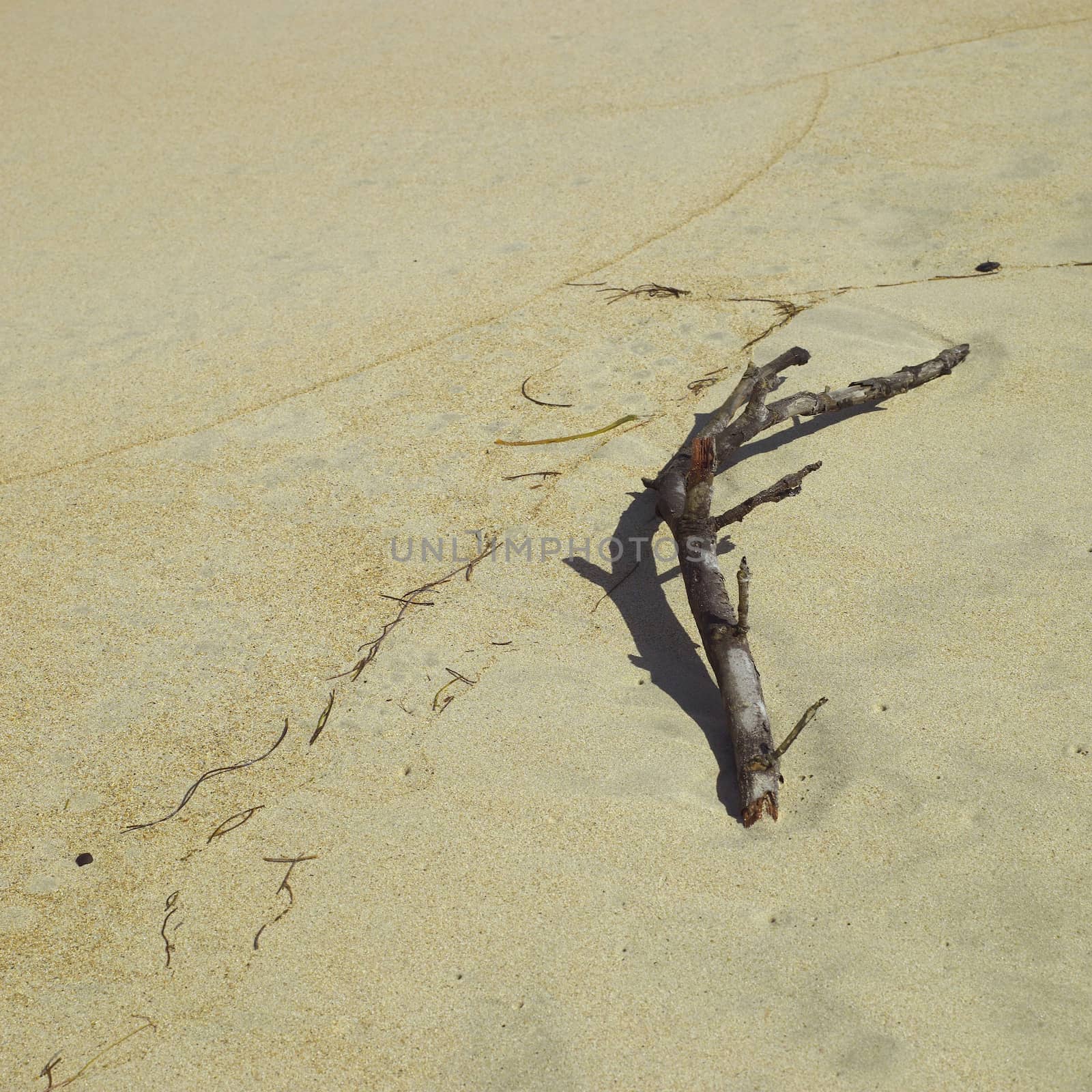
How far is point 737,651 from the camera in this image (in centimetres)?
232

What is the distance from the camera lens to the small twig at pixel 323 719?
7.82 feet

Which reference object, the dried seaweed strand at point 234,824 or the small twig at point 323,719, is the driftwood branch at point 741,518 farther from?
the dried seaweed strand at point 234,824

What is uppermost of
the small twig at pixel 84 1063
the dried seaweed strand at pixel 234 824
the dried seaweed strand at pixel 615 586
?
the dried seaweed strand at pixel 615 586

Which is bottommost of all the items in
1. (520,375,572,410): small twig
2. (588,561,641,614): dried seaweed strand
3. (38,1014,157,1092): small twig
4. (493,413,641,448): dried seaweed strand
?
(38,1014,157,1092): small twig

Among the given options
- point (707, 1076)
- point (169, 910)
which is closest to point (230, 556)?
point (169, 910)

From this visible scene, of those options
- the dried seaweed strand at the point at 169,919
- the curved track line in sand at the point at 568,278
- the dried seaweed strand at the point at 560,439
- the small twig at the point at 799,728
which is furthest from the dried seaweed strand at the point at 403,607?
the curved track line in sand at the point at 568,278

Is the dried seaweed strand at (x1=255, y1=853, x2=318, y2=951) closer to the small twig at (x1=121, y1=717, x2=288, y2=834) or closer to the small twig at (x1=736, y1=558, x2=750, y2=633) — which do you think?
the small twig at (x1=121, y1=717, x2=288, y2=834)

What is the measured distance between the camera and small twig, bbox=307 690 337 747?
2.38m

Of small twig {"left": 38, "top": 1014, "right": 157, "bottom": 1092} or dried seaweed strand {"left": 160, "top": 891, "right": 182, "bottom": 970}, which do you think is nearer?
small twig {"left": 38, "top": 1014, "right": 157, "bottom": 1092}

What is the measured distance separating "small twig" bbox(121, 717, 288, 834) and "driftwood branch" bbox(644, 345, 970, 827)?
1024 mm

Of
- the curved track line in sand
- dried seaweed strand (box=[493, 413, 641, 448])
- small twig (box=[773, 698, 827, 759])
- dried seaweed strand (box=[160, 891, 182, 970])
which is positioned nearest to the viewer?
dried seaweed strand (box=[160, 891, 182, 970])

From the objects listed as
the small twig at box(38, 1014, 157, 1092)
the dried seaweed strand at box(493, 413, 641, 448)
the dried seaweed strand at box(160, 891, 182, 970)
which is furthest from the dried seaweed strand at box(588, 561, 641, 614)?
the small twig at box(38, 1014, 157, 1092)

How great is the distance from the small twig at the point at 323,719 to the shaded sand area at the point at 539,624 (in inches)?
0.7

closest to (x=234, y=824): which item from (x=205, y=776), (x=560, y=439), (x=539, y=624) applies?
(x=205, y=776)
